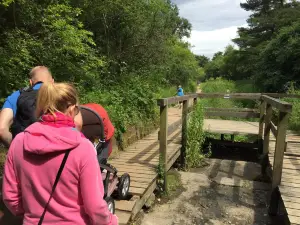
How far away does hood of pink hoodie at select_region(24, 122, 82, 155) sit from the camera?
1.33 metres

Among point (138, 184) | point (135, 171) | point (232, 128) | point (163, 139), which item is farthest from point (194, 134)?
point (232, 128)

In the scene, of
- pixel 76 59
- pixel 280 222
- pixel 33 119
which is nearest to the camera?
pixel 33 119

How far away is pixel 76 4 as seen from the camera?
9375 millimetres

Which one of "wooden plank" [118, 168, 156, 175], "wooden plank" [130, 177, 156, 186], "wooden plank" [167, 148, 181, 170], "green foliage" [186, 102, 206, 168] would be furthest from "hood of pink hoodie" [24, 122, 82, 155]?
"green foliage" [186, 102, 206, 168]

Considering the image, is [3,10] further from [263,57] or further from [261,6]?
[261,6]

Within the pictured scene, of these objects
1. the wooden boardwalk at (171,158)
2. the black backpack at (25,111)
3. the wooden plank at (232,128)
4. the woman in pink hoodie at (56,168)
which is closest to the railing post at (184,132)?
the wooden boardwalk at (171,158)

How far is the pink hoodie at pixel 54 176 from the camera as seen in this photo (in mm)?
1355

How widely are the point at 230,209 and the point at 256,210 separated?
410 millimetres

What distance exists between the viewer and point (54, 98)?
142 cm

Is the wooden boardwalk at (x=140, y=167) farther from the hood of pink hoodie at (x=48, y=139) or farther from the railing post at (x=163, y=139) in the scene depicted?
the hood of pink hoodie at (x=48, y=139)

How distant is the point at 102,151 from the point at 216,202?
2654mm

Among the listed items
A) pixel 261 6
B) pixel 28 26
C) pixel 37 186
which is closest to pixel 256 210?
pixel 37 186

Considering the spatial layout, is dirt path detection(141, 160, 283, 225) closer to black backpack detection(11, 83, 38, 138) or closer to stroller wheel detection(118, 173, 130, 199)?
stroller wheel detection(118, 173, 130, 199)

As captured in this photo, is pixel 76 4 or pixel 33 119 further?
pixel 76 4
